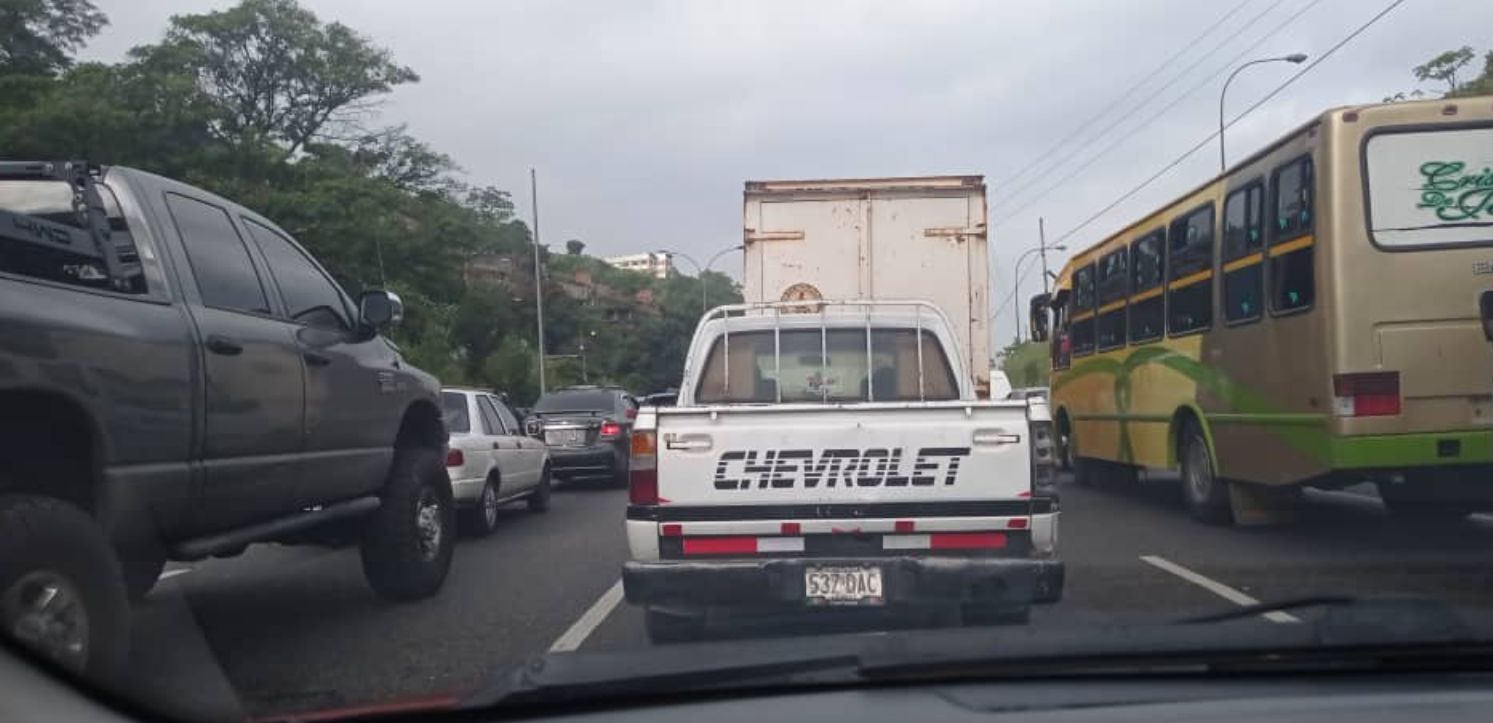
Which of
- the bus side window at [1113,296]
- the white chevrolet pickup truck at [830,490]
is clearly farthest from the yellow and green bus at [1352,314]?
the white chevrolet pickup truck at [830,490]

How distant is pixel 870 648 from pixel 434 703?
1186 millimetres

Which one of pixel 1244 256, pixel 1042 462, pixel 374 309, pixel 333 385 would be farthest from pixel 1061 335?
pixel 333 385

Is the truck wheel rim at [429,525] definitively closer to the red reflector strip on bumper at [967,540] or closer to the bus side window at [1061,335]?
the red reflector strip on bumper at [967,540]

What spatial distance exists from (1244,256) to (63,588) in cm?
897

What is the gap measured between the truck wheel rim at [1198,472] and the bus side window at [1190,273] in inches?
44.1

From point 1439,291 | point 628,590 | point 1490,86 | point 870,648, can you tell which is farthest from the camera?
point 1490,86

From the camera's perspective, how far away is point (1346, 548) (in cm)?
904

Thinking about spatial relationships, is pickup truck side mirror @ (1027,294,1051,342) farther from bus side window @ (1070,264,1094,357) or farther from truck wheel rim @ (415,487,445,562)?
truck wheel rim @ (415,487,445,562)

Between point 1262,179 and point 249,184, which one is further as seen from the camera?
point 249,184

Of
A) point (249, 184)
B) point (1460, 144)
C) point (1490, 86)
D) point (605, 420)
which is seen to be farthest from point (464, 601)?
point (1490, 86)

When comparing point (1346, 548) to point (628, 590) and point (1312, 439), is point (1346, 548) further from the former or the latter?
point (628, 590)

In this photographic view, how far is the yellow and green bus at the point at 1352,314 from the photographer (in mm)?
8117

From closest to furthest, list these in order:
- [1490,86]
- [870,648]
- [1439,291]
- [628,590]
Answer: [870,648] < [628,590] < [1439,291] < [1490,86]

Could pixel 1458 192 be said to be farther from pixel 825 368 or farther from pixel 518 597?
pixel 518 597
